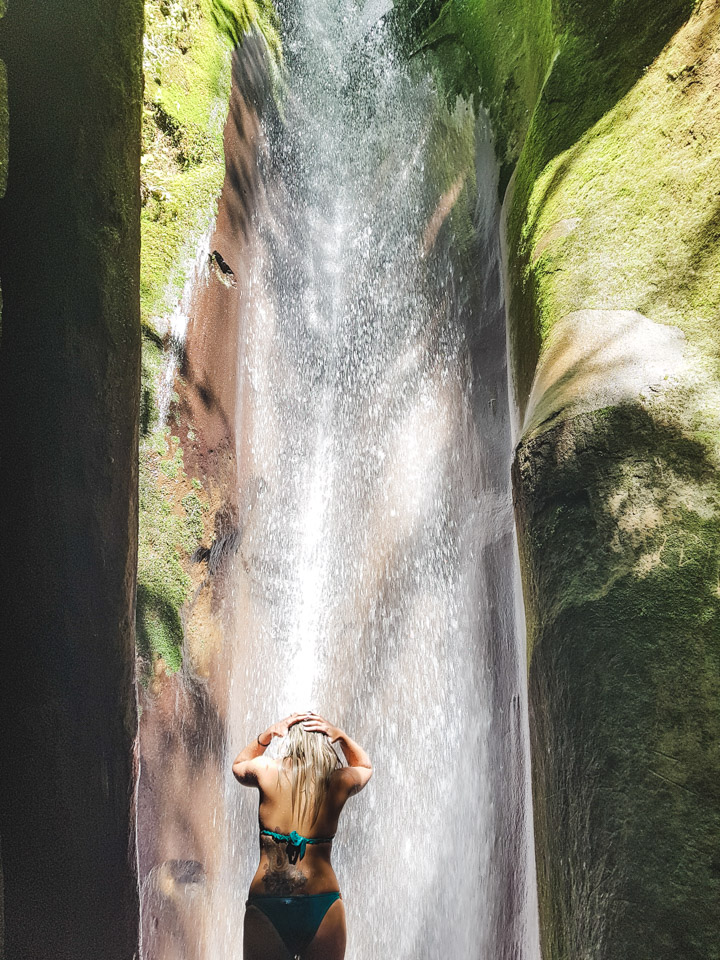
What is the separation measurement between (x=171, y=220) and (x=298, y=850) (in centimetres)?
372

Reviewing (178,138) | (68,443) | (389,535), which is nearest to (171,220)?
(178,138)

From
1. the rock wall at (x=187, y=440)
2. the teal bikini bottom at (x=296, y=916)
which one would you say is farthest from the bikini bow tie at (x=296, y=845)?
the rock wall at (x=187, y=440)

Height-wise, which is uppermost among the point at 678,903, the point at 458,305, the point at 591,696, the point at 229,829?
the point at 458,305

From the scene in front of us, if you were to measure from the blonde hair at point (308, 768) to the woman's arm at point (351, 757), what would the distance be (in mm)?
49

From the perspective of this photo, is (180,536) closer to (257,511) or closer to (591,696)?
(257,511)

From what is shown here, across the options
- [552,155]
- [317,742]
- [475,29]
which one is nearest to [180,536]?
[317,742]

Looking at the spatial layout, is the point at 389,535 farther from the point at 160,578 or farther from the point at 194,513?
the point at 160,578

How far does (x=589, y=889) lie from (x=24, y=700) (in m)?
1.99

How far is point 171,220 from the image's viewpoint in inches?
192

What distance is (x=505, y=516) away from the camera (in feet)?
15.1

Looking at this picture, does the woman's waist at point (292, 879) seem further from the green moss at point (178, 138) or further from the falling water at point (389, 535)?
the green moss at point (178, 138)

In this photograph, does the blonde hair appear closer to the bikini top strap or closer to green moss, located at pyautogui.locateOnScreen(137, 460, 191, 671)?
the bikini top strap

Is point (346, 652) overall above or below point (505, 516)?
below

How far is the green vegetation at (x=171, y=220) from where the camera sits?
4258 mm
